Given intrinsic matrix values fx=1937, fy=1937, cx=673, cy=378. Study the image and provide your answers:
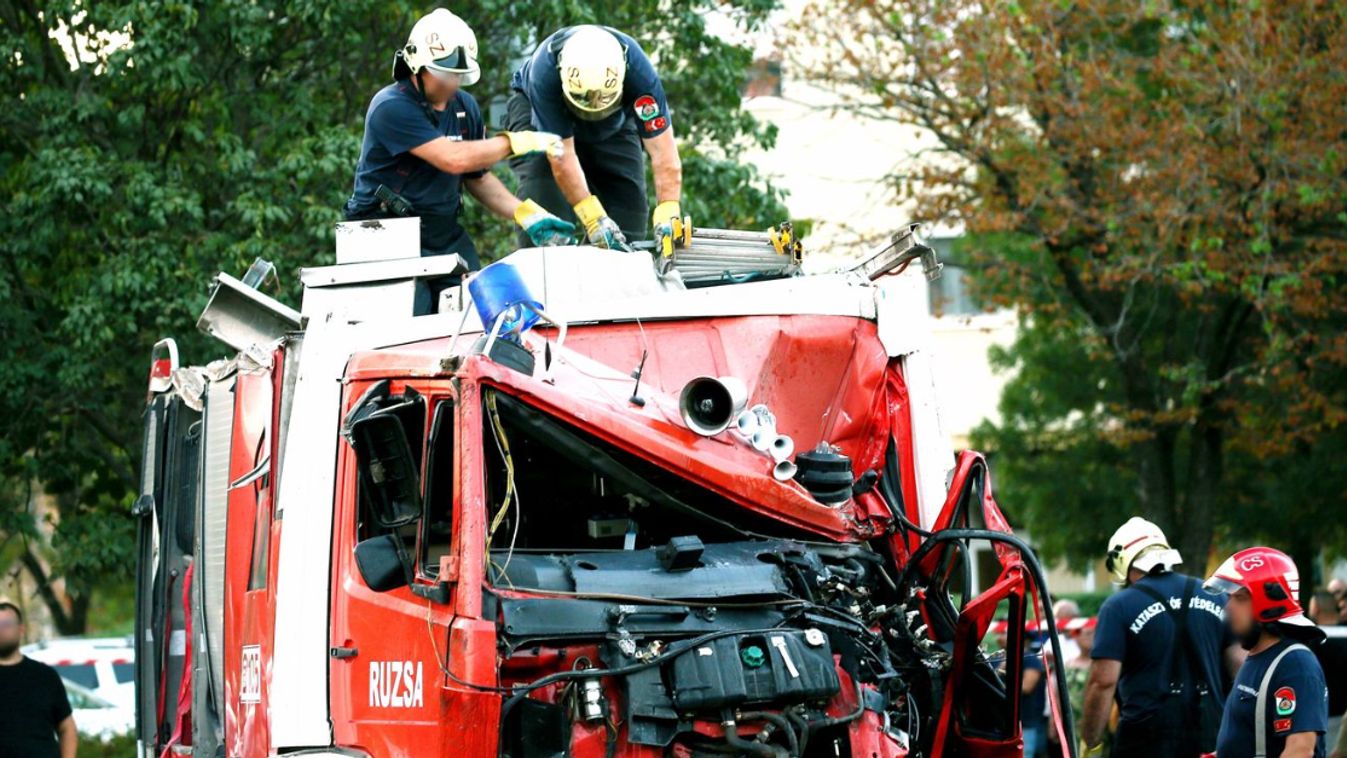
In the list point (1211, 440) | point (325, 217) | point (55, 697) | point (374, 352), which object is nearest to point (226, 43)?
point (325, 217)

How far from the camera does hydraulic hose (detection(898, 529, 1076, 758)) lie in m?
5.86

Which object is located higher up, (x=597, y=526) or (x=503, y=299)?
(x=503, y=299)

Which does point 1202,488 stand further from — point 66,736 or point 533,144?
point 533,144

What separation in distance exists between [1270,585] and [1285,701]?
38cm

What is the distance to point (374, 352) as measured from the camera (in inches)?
249

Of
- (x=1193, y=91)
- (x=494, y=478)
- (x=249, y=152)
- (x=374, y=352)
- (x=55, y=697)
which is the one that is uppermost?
(x=1193, y=91)

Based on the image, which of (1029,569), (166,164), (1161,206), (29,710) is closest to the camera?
(1029,569)

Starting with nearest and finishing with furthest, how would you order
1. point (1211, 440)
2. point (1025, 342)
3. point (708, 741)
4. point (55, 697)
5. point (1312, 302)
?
point (708, 741) → point (55, 697) → point (1312, 302) → point (1211, 440) → point (1025, 342)

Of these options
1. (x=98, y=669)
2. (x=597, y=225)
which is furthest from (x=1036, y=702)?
(x=98, y=669)

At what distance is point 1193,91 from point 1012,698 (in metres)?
14.1

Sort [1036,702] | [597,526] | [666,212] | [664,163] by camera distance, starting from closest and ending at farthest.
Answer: [597,526] < [666,212] < [664,163] < [1036,702]

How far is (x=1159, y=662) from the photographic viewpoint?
8.09 metres

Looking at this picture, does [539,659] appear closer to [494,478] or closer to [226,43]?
[494,478]

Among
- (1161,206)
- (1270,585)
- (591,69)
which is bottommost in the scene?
(1270,585)
